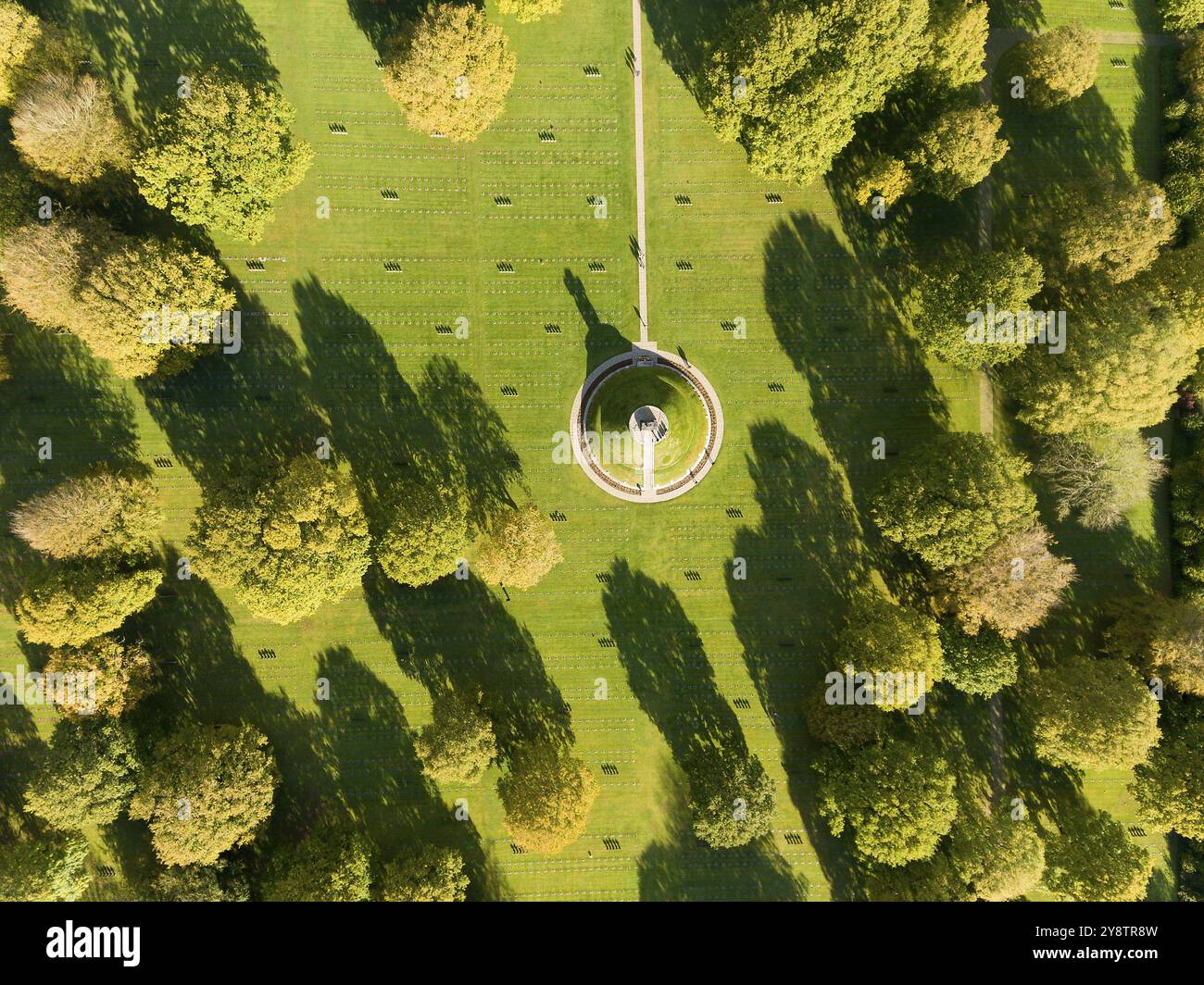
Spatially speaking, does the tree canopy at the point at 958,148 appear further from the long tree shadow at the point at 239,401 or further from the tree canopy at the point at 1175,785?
the long tree shadow at the point at 239,401

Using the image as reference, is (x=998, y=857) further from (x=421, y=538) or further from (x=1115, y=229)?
(x=421, y=538)

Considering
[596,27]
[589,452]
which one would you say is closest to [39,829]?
[589,452]

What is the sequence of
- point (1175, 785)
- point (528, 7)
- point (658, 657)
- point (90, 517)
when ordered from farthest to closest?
point (658, 657) < point (1175, 785) < point (528, 7) < point (90, 517)

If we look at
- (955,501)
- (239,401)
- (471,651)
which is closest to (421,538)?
(471,651)

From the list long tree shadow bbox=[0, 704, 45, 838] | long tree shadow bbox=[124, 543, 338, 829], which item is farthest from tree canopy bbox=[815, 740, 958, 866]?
long tree shadow bbox=[0, 704, 45, 838]

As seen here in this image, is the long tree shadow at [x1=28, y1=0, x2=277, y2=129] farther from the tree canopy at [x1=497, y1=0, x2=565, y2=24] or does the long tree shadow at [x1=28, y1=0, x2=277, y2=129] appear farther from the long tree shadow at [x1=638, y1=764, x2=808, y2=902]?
the long tree shadow at [x1=638, y1=764, x2=808, y2=902]

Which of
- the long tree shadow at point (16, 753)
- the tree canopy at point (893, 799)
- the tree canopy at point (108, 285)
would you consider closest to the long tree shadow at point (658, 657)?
the tree canopy at point (893, 799)

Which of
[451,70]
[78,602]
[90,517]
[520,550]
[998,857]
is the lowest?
[998,857]

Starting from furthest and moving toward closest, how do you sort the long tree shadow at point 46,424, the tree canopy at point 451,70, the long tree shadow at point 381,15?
the long tree shadow at point 381,15 < the long tree shadow at point 46,424 < the tree canopy at point 451,70
